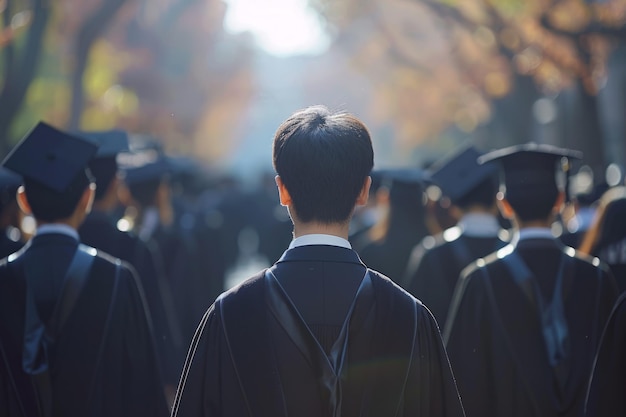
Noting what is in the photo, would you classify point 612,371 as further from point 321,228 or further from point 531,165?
point 531,165

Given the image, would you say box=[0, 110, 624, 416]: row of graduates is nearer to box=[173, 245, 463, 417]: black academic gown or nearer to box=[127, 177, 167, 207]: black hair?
box=[173, 245, 463, 417]: black academic gown

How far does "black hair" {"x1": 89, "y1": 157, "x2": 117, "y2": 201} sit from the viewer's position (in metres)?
6.41

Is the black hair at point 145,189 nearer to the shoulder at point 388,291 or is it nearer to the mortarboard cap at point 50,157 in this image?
the mortarboard cap at point 50,157

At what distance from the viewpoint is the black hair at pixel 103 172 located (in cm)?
641

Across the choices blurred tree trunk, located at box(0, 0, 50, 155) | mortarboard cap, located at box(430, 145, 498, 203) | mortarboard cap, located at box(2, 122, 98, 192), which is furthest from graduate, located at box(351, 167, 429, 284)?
blurred tree trunk, located at box(0, 0, 50, 155)

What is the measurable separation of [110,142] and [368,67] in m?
27.9

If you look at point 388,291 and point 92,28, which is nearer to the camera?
point 388,291

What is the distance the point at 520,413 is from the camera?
15.2 ft

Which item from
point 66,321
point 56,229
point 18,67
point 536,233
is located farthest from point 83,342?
point 18,67

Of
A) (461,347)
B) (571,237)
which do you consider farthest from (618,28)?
(461,347)

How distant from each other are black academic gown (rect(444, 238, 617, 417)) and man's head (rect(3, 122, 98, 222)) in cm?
179

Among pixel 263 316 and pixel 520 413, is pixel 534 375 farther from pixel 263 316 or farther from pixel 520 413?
pixel 263 316

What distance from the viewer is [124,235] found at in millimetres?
6434

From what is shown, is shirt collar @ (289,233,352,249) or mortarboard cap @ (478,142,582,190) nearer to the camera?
shirt collar @ (289,233,352,249)
